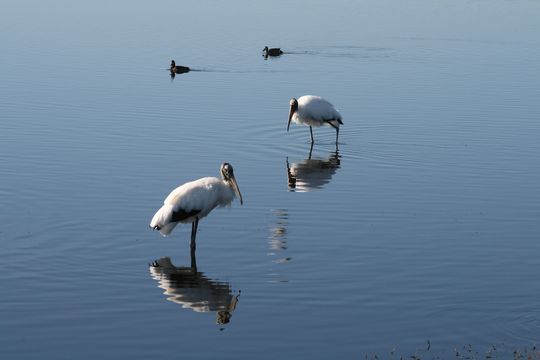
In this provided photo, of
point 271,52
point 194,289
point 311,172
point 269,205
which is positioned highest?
point 271,52

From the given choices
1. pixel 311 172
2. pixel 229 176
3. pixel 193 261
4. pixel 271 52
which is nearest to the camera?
pixel 193 261

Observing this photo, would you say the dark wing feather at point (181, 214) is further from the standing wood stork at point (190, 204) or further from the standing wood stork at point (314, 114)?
the standing wood stork at point (314, 114)

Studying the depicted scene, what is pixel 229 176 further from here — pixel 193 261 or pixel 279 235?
pixel 193 261

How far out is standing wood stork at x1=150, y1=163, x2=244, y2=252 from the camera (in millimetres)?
16484

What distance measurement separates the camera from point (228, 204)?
17297 mm

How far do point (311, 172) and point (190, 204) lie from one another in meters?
7.30

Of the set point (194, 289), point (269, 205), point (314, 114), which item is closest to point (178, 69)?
point (314, 114)

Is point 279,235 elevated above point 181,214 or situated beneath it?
situated beneath

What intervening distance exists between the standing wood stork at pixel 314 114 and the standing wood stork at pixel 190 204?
10.5m

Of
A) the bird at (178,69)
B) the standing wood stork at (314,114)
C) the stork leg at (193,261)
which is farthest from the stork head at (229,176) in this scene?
the bird at (178,69)

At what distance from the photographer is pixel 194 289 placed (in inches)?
593

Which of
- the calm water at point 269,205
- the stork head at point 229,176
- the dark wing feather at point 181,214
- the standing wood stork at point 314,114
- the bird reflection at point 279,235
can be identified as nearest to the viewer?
the calm water at point 269,205

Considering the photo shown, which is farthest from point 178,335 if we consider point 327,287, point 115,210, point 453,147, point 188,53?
point 188,53

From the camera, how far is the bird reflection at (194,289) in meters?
14.2
